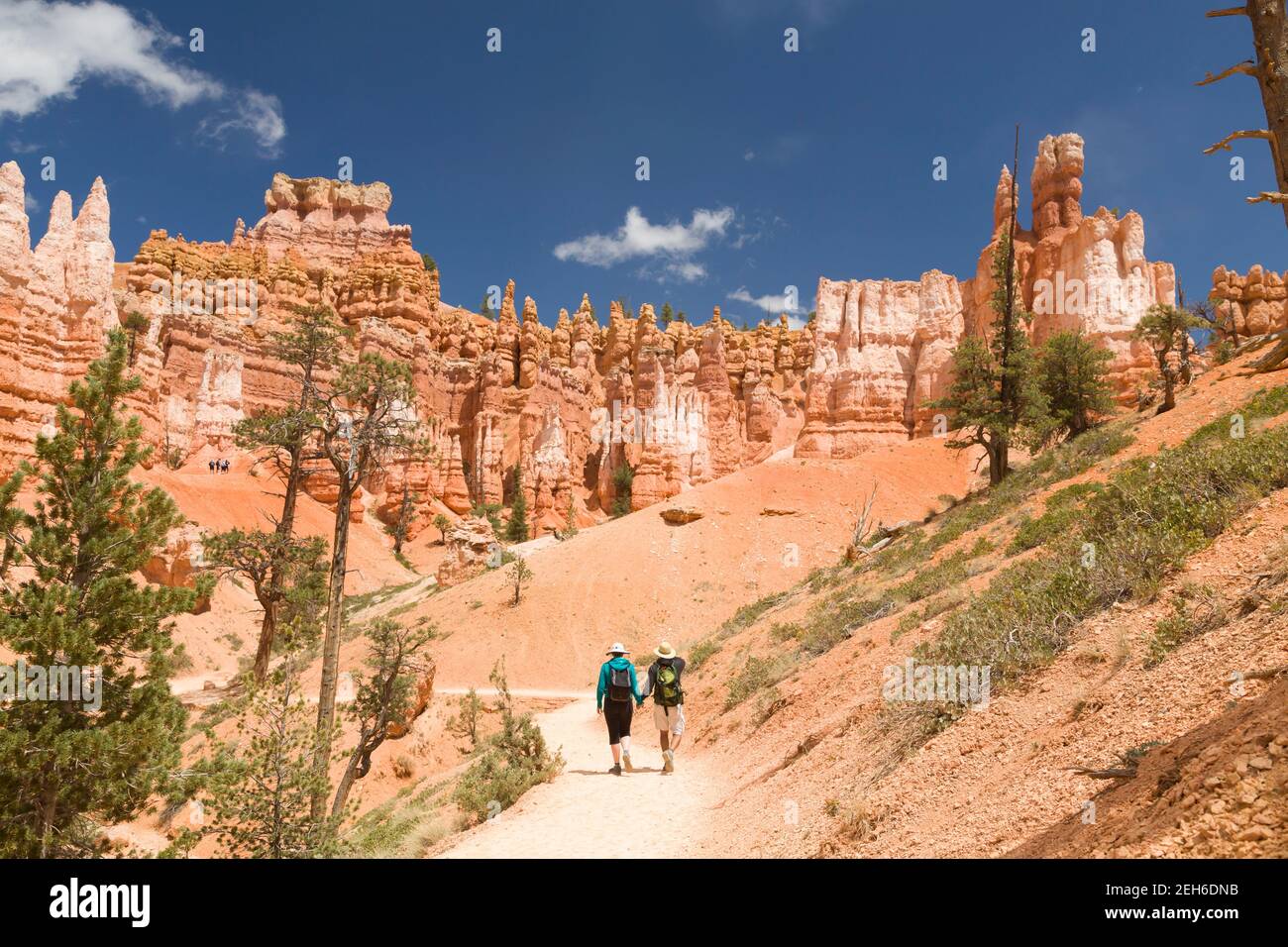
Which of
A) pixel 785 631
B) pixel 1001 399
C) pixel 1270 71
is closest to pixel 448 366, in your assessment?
pixel 1001 399

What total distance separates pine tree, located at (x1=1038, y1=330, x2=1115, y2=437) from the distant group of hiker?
24.7 m

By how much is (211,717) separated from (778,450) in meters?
53.2

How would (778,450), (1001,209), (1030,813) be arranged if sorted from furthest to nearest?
(778,450) → (1001,209) → (1030,813)

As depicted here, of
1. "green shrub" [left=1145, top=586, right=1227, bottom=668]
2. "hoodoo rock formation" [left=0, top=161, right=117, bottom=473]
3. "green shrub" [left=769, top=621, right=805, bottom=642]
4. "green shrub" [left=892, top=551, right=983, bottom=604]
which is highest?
"hoodoo rock formation" [left=0, top=161, right=117, bottom=473]

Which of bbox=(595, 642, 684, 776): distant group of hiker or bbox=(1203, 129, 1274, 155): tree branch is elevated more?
bbox=(1203, 129, 1274, 155): tree branch

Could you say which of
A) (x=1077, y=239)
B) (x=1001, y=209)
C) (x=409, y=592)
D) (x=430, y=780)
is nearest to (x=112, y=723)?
(x=430, y=780)

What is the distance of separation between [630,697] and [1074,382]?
26541mm

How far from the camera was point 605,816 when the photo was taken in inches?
348

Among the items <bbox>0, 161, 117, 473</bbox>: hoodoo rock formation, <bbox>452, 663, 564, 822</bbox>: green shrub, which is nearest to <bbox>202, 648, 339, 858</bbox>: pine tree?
<bbox>452, 663, 564, 822</bbox>: green shrub

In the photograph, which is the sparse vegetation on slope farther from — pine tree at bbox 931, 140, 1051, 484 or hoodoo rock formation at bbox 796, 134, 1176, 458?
hoodoo rock formation at bbox 796, 134, 1176, 458

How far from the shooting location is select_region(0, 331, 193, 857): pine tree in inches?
384

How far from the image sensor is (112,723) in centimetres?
1040

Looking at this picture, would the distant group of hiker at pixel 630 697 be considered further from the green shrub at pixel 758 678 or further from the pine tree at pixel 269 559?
the pine tree at pixel 269 559
